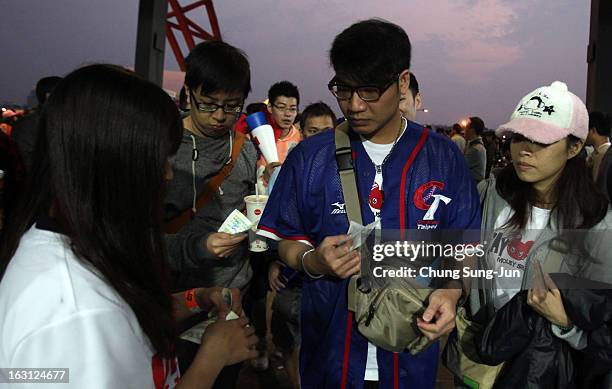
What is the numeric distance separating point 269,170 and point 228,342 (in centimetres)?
170

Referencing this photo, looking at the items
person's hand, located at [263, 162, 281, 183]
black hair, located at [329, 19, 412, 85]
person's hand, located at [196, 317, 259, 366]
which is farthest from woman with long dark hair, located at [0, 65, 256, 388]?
person's hand, located at [263, 162, 281, 183]

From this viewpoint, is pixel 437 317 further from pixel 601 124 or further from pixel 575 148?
pixel 601 124

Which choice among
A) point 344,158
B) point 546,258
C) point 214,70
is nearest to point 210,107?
point 214,70

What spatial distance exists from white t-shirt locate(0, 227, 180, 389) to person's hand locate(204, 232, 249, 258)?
0.97 meters

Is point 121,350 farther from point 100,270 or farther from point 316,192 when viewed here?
point 316,192

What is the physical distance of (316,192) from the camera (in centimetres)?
196

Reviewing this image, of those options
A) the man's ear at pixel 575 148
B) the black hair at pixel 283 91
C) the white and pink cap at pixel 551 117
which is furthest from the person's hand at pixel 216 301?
the black hair at pixel 283 91

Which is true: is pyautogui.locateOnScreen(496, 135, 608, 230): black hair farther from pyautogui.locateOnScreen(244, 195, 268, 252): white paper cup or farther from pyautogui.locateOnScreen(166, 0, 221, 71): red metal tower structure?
pyautogui.locateOnScreen(166, 0, 221, 71): red metal tower structure

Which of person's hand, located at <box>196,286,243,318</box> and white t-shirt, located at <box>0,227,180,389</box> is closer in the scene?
white t-shirt, located at <box>0,227,180,389</box>

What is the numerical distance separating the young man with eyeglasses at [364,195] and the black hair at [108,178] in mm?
798

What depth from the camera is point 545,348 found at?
187 centimetres

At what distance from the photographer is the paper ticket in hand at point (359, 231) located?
1.78m

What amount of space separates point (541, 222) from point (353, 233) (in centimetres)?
92

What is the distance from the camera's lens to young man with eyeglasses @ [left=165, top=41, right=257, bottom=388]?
7.69 feet
